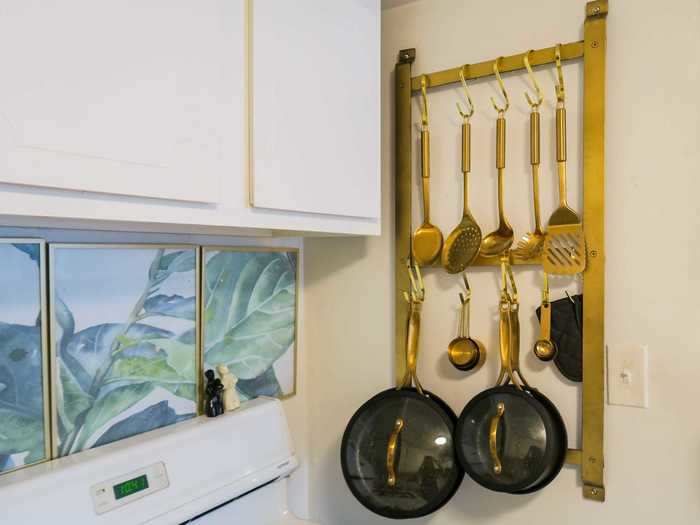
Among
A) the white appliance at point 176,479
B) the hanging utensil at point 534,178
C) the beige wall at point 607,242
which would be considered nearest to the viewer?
the white appliance at point 176,479

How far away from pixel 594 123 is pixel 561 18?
231mm

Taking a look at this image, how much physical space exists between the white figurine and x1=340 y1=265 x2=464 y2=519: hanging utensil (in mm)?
256

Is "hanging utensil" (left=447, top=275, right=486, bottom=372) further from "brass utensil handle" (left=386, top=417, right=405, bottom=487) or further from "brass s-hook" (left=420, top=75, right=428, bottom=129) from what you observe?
"brass s-hook" (left=420, top=75, right=428, bottom=129)

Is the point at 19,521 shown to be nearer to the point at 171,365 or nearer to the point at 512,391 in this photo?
the point at 171,365

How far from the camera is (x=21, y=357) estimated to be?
96 centimetres

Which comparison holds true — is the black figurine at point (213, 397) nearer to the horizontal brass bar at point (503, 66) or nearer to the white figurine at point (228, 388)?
the white figurine at point (228, 388)

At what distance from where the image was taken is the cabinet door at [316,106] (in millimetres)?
959

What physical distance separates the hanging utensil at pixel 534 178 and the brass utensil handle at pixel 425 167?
8.7 inches

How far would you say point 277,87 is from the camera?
0.98 metres

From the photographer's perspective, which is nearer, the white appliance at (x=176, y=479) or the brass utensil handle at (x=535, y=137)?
the white appliance at (x=176, y=479)

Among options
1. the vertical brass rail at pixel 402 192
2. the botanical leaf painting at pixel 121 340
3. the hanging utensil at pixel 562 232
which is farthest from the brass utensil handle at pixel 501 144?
the botanical leaf painting at pixel 121 340

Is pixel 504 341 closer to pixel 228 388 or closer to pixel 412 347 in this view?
pixel 412 347

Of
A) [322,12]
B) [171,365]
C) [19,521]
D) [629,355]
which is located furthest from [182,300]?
[629,355]

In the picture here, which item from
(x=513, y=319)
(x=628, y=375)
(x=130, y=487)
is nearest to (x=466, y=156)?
(x=513, y=319)
